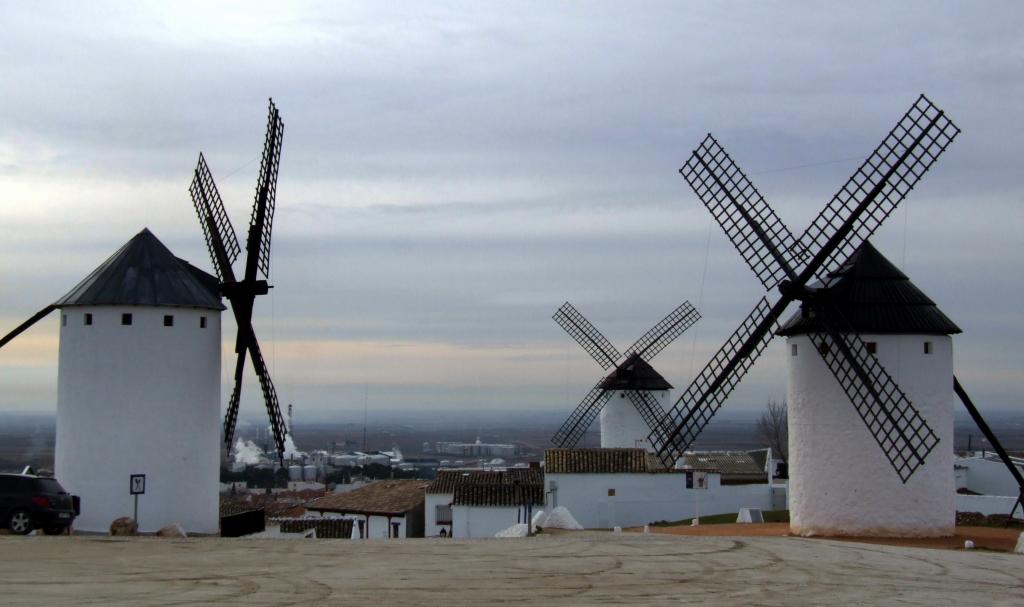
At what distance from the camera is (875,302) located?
26.2m

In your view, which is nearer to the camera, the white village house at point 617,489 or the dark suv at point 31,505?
the dark suv at point 31,505

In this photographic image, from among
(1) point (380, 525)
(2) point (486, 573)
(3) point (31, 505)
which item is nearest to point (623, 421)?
(1) point (380, 525)

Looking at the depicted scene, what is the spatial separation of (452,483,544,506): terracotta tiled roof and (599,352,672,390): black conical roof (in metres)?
13.8

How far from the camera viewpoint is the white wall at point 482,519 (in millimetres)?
33312

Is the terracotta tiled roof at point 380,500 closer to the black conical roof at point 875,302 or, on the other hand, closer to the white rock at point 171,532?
the white rock at point 171,532

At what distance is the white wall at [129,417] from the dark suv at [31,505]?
11.4ft

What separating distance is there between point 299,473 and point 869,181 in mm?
93639

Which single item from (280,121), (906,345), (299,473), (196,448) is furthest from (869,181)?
(299,473)

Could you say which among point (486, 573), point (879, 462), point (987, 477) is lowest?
point (486, 573)

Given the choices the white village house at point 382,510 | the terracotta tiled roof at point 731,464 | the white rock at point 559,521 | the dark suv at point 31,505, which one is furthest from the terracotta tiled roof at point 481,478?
the dark suv at point 31,505

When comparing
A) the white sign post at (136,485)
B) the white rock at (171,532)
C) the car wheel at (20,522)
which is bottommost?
the white rock at (171,532)

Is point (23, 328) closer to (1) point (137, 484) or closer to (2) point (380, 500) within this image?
(1) point (137, 484)

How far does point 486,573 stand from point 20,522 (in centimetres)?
995

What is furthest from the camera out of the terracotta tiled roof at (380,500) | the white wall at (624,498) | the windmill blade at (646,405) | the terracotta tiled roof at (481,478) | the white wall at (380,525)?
the windmill blade at (646,405)
